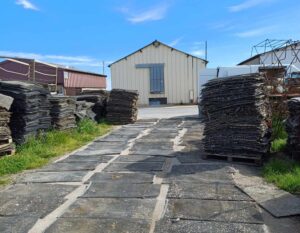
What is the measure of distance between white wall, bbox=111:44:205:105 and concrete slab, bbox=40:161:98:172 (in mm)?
26404

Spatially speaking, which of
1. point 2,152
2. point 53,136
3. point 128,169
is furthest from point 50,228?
point 53,136

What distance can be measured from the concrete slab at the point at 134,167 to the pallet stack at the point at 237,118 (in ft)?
4.61

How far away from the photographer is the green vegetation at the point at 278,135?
9.32m

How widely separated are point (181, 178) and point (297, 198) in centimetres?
206

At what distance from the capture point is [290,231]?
460 cm

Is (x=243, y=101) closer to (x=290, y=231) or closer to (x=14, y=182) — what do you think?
(x=290, y=231)

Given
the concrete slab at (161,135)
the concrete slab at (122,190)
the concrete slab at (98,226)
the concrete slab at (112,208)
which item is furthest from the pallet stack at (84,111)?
the concrete slab at (98,226)

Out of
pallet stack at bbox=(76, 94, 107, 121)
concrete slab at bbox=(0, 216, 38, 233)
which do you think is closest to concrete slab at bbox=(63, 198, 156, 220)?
concrete slab at bbox=(0, 216, 38, 233)

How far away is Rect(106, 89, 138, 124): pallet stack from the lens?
17766 millimetres

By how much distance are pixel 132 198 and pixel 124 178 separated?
50.4 inches

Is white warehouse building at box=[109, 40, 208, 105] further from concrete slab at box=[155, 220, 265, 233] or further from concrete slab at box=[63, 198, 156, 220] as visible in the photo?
concrete slab at box=[155, 220, 265, 233]

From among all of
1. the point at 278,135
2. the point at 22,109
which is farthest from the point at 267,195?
the point at 22,109

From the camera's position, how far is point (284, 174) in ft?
22.9

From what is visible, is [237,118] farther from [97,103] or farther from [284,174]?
[97,103]
